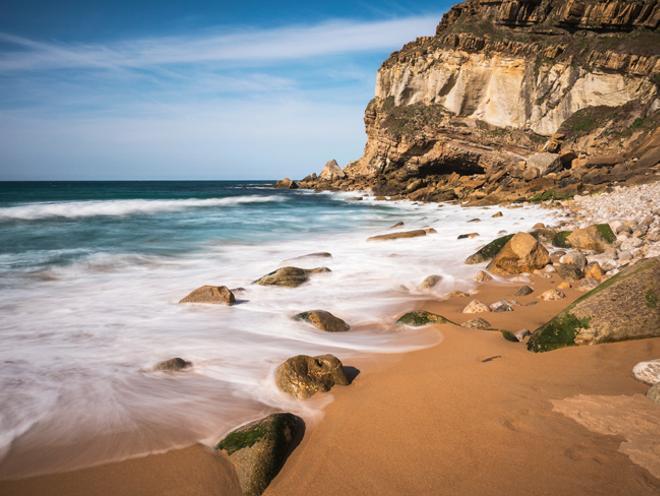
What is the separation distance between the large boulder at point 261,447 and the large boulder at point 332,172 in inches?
2264

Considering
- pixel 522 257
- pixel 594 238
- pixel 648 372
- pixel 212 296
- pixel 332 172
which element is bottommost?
pixel 212 296

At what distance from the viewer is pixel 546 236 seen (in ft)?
27.7

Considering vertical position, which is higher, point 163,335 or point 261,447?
point 261,447

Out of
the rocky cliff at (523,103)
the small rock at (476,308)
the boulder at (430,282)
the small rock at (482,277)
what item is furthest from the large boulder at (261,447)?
the rocky cliff at (523,103)

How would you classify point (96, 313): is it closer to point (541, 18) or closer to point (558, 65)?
point (558, 65)

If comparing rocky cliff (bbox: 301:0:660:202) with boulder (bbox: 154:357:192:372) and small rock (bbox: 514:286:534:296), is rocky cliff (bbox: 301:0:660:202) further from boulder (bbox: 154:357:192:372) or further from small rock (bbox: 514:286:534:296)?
boulder (bbox: 154:357:192:372)

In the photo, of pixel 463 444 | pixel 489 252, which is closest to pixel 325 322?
pixel 463 444

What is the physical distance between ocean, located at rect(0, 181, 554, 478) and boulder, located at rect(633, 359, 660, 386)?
1635 millimetres

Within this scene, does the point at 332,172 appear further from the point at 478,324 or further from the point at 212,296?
the point at 478,324

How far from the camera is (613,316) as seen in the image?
345 centimetres

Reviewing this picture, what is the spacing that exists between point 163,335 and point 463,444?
3.79 metres

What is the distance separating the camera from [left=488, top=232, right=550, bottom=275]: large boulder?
6.65 metres

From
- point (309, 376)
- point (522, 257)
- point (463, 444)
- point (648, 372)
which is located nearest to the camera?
point (463, 444)

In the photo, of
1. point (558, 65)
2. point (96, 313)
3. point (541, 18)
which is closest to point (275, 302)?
point (96, 313)
